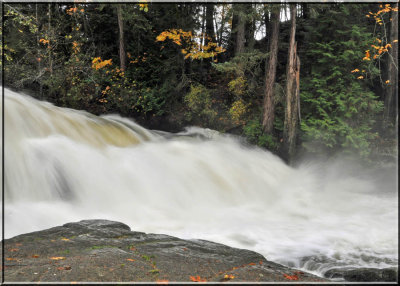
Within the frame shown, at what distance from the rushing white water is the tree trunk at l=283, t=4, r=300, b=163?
2.51 feet

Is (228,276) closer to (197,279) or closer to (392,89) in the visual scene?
(197,279)

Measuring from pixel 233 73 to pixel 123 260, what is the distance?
1081 cm

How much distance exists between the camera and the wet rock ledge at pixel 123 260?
2.77 meters

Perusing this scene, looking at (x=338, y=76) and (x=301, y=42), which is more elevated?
(x=301, y=42)

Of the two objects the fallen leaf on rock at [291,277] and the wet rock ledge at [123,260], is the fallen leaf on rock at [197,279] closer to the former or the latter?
the wet rock ledge at [123,260]

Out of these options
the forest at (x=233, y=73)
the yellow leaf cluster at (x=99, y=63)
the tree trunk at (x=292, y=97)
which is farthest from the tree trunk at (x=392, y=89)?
the yellow leaf cluster at (x=99, y=63)

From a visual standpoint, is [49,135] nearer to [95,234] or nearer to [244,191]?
[95,234]

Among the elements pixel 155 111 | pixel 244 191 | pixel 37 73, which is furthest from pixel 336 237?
pixel 37 73

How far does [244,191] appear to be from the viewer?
8.91m

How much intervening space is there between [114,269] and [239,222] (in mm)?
4400

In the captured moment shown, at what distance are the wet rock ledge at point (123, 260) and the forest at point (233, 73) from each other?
7.93 metres

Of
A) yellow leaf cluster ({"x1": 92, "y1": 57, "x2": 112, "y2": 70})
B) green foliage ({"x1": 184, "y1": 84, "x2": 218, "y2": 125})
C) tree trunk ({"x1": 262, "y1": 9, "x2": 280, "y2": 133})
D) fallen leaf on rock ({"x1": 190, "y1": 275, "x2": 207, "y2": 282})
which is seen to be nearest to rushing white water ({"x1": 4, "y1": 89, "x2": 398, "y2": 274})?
tree trunk ({"x1": 262, "y1": 9, "x2": 280, "y2": 133})

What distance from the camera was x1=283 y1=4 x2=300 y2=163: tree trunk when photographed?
11008mm

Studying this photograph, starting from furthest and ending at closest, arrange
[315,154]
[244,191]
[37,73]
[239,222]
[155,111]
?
[155,111] → [37,73] → [315,154] → [244,191] → [239,222]
